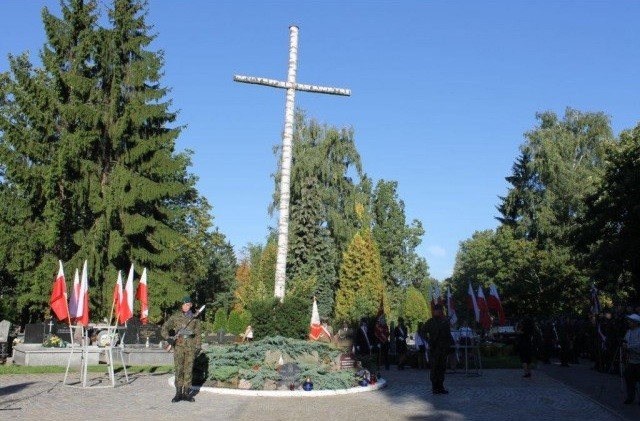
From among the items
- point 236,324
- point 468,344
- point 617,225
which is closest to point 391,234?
point 236,324

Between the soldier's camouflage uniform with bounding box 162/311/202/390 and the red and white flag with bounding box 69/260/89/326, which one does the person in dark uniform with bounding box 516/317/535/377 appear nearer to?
the soldier's camouflage uniform with bounding box 162/311/202/390

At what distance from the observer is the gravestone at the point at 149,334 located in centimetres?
2831

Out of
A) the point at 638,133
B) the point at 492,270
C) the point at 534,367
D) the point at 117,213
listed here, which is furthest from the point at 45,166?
the point at 492,270

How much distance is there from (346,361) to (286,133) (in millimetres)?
7318

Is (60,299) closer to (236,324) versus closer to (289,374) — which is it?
(289,374)

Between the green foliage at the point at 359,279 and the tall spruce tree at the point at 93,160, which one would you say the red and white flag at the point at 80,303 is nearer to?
the tall spruce tree at the point at 93,160

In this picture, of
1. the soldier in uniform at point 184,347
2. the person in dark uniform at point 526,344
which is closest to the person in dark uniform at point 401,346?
the person in dark uniform at point 526,344

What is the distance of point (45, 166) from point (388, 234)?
47.0 metres

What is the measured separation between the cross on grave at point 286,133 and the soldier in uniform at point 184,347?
6.37 meters

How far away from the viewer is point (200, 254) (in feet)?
165

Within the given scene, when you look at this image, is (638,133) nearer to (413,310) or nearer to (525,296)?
(525,296)

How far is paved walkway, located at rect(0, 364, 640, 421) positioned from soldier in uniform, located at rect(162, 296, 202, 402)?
344mm

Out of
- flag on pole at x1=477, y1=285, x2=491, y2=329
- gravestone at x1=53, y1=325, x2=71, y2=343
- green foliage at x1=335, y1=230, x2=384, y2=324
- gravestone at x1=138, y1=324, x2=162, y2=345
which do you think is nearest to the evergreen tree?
green foliage at x1=335, y1=230, x2=384, y2=324

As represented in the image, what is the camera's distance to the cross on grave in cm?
1958
